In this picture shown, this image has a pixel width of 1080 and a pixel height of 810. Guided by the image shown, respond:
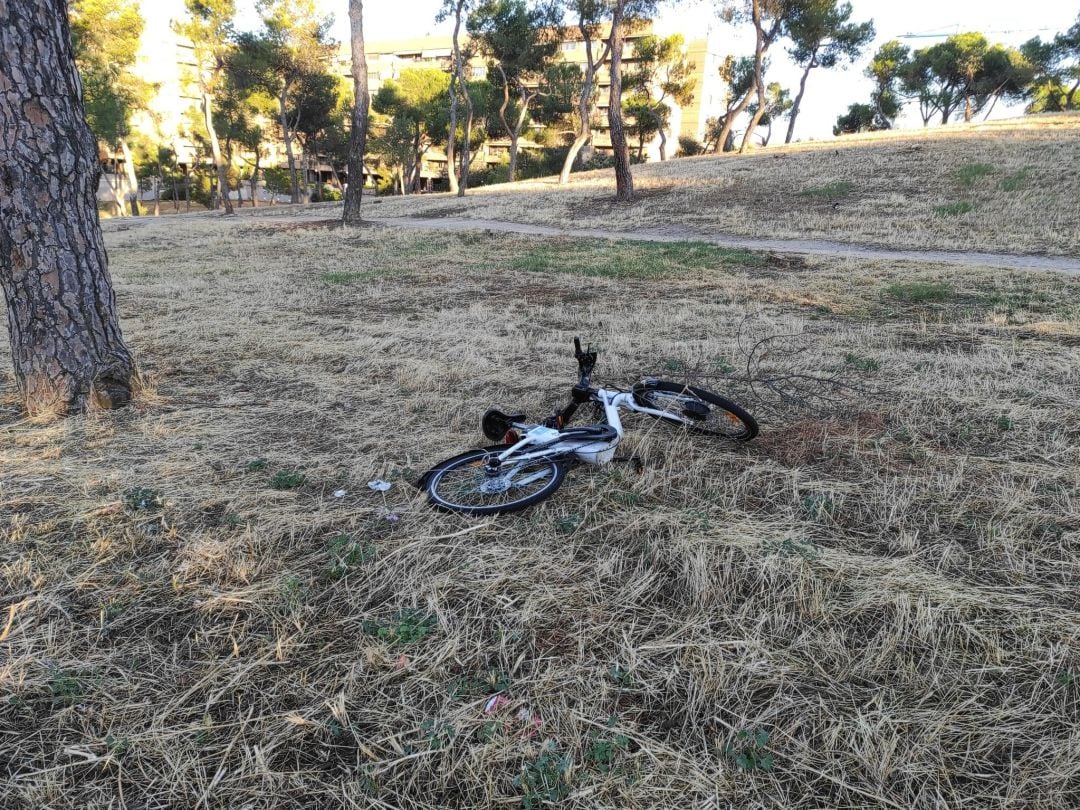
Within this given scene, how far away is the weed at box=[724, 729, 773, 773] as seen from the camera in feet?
5.74

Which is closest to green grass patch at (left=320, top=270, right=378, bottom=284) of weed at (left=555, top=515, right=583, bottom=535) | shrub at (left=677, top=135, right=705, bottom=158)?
weed at (left=555, top=515, right=583, bottom=535)

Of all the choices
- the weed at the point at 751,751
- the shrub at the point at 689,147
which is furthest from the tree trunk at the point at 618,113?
the shrub at the point at 689,147

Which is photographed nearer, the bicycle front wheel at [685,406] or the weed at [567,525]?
the weed at [567,525]

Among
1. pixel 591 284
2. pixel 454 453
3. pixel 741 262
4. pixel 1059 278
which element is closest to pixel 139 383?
pixel 454 453

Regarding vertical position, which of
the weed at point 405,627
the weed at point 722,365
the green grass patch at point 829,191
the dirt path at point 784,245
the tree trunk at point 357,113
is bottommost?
the weed at point 405,627

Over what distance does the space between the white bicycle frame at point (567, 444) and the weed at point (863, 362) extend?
2.73m

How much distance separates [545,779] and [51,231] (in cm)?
443

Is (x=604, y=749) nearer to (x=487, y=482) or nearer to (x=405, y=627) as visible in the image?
(x=405, y=627)

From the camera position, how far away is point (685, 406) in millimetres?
3748

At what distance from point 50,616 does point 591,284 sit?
8.31 m

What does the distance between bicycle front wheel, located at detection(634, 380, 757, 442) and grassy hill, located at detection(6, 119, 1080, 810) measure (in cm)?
16

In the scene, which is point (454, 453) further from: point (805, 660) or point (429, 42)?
point (429, 42)

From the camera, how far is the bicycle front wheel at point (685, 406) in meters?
3.69

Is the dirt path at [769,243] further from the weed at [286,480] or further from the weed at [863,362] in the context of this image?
the weed at [286,480]
